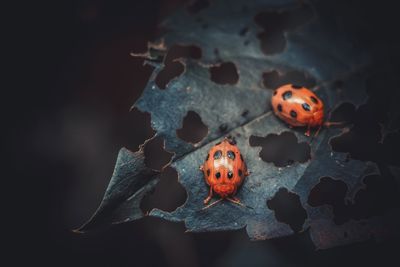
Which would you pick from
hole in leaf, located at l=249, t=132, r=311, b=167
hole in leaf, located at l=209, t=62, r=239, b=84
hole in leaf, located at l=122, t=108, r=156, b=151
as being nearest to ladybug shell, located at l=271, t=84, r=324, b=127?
hole in leaf, located at l=249, t=132, r=311, b=167

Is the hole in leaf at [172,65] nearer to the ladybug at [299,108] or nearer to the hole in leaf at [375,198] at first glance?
the ladybug at [299,108]

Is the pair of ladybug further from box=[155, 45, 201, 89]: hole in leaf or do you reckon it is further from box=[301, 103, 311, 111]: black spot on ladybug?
box=[155, 45, 201, 89]: hole in leaf

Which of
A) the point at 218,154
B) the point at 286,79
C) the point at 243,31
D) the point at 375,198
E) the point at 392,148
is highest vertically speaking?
the point at 243,31

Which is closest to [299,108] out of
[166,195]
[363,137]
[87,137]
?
[363,137]

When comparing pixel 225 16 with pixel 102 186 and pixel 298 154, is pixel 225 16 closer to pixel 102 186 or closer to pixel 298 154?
pixel 298 154

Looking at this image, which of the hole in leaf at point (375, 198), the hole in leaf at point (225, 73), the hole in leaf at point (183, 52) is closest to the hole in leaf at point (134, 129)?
the hole in leaf at point (183, 52)

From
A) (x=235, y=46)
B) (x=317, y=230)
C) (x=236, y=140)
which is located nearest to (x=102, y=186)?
(x=236, y=140)

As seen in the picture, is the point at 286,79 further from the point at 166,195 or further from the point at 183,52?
the point at 166,195
